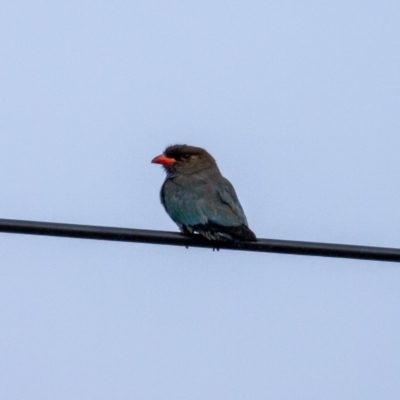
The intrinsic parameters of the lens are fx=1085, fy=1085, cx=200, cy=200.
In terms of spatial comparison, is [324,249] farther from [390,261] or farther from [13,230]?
[13,230]

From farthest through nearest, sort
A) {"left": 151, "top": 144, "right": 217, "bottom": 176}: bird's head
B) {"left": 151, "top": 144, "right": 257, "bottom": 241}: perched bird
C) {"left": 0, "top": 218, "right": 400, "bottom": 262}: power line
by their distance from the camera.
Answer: {"left": 151, "top": 144, "right": 217, "bottom": 176}: bird's head, {"left": 151, "top": 144, "right": 257, "bottom": 241}: perched bird, {"left": 0, "top": 218, "right": 400, "bottom": 262}: power line

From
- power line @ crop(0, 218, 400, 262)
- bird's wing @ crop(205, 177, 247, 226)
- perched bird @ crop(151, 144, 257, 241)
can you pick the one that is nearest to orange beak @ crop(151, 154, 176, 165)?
perched bird @ crop(151, 144, 257, 241)

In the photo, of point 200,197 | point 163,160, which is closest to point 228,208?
point 200,197

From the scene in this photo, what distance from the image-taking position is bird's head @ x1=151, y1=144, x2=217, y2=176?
A: 11383 mm

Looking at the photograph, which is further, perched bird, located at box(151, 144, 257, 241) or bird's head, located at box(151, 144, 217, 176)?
bird's head, located at box(151, 144, 217, 176)

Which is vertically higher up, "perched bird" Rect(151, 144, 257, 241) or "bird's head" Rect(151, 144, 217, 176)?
"bird's head" Rect(151, 144, 217, 176)

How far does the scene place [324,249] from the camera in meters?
7.08

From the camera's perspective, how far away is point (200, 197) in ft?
32.8

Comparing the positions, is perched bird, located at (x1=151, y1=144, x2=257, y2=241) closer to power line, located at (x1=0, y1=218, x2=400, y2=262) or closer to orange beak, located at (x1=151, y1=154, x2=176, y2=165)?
orange beak, located at (x1=151, y1=154, x2=176, y2=165)

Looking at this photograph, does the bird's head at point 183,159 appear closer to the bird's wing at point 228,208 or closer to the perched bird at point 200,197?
the perched bird at point 200,197

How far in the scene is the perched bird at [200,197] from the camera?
30.0ft

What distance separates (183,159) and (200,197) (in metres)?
1.66

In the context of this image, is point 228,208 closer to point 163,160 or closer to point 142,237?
point 163,160

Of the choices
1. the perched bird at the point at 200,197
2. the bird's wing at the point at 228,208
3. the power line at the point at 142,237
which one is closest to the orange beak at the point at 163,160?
the perched bird at the point at 200,197
